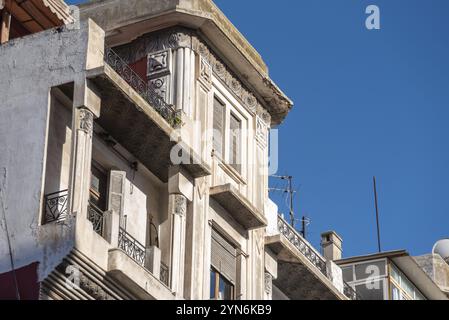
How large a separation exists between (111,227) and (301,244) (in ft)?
29.3

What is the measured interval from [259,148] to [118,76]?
6.40 meters

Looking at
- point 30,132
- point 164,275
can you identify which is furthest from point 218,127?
point 30,132

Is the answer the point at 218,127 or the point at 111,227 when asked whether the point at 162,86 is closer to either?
the point at 218,127

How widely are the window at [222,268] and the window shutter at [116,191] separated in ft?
9.18

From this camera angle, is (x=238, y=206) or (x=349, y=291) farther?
(x=349, y=291)

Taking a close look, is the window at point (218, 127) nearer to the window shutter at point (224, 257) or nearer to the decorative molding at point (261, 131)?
the decorative molding at point (261, 131)

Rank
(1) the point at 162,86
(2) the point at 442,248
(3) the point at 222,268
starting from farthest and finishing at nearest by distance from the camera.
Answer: (2) the point at 442,248 → (1) the point at 162,86 → (3) the point at 222,268

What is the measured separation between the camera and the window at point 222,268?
3070cm

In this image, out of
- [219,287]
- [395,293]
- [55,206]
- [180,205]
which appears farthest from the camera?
[395,293]

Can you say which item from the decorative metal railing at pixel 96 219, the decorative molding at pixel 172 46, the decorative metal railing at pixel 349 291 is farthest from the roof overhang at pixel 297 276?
the decorative metal railing at pixel 96 219

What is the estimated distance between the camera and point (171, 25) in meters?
32.0

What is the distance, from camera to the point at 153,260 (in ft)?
92.1

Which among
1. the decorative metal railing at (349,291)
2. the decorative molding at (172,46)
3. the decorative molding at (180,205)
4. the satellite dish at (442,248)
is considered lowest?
the decorative molding at (180,205)
